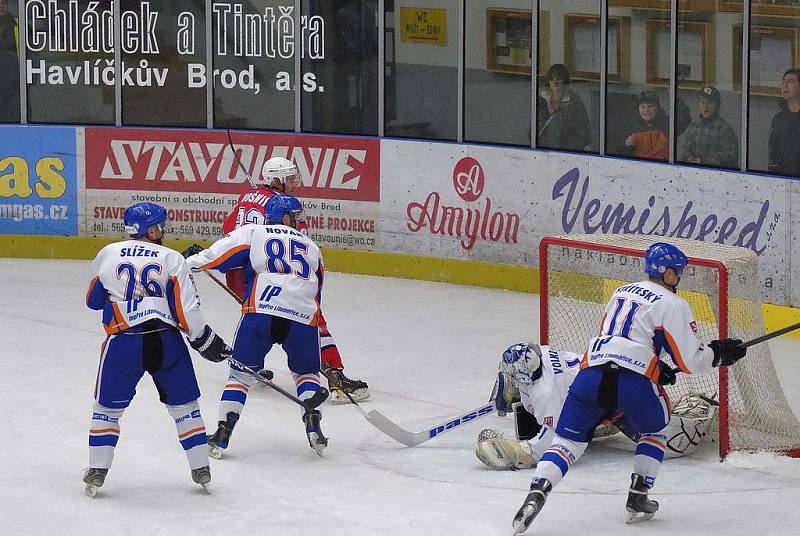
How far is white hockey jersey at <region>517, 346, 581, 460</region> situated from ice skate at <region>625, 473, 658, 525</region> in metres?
0.64

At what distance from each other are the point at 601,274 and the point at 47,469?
2.72m

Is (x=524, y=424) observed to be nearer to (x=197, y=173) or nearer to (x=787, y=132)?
(x=787, y=132)

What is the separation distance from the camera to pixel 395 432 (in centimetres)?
716

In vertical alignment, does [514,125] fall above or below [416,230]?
above

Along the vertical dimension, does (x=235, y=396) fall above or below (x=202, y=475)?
above

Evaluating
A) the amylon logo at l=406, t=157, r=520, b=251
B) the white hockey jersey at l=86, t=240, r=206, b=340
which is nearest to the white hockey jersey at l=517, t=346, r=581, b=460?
the white hockey jersey at l=86, t=240, r=206, b=340

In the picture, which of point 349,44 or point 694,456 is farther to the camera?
point 349,44

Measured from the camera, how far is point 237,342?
275 inches

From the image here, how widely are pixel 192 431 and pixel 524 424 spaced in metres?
1.54

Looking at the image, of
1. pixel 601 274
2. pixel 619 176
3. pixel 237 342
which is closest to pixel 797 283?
pixel 619 176

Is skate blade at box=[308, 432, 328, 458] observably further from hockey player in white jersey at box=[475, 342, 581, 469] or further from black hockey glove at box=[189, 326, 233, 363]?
black hockey glove at box=[189, 326, 233, 363]

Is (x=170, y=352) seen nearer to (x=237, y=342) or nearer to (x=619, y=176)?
(x=237, y=342)

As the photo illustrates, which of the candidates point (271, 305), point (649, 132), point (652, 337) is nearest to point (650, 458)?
point (652, 337)

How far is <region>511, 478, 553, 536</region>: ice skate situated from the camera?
5.68 metres
